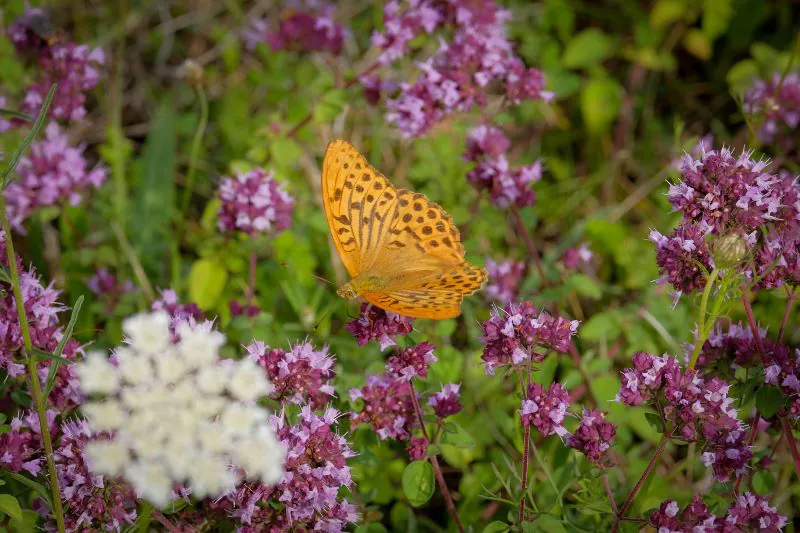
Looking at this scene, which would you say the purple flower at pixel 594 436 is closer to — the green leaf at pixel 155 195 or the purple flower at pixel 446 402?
the purple flower at pixel 446 402

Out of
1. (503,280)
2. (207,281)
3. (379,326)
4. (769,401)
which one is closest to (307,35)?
(207,281)

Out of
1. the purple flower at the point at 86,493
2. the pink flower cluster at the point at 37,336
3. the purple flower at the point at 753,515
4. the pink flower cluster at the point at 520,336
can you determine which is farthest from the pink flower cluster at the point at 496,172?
the purple flower at the point at 86,493

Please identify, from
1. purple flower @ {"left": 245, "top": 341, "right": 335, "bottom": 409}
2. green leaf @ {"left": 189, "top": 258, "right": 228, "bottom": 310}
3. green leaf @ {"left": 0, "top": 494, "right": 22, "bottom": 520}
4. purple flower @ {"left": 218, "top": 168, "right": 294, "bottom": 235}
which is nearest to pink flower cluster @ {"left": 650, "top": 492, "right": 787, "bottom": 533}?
purple flower @ {"left": 245, "top": 341, "right": 335, "bottom": 409}

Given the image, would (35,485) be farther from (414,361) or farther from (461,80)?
(461,80)

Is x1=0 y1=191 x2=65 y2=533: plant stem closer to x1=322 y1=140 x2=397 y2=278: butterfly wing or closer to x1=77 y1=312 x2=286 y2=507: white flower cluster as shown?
x1=77 y1=312 x2=286 y2=507: white flower cluster

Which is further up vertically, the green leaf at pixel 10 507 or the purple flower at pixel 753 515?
the green leaf at pixel 10 507

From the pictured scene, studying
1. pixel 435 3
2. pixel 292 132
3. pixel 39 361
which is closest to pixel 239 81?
pixel 292 132
